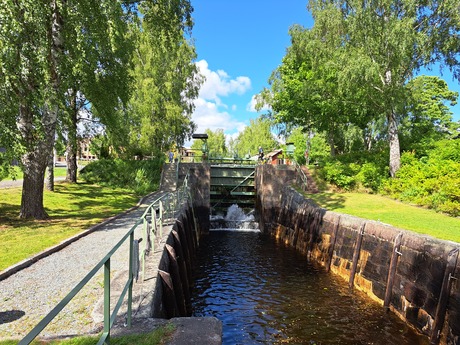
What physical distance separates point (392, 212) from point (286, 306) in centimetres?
679

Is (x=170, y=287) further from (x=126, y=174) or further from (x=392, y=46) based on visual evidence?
(x=126, y=174)

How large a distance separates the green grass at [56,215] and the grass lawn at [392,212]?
10.3 meters

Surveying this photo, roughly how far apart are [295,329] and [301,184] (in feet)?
43.4

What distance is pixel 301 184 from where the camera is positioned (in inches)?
774

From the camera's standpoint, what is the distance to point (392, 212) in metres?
12.3

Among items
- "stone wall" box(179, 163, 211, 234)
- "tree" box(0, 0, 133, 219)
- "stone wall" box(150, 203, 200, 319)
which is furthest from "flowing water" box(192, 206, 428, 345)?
"stone wall" box(179, 163, 211, 234)

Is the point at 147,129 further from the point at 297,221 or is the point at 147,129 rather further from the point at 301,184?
the point at 297,221

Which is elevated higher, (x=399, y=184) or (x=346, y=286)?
(x=399, y=184)

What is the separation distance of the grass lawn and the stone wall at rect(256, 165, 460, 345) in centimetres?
113

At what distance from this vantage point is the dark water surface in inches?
268

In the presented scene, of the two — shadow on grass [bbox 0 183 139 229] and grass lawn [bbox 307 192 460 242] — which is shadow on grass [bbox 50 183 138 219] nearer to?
shadow on grass [bbox 0 183 139 229]

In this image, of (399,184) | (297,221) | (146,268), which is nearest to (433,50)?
(399,184)

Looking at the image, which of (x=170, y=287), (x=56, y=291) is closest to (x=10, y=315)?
(x=56, y=291)

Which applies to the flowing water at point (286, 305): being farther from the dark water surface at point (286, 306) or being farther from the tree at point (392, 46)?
the tree at point (392, 46)
